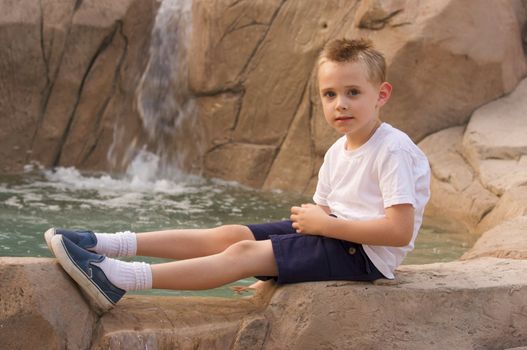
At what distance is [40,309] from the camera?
2846 mm

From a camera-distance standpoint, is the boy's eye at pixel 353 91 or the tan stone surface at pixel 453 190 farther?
the tan stone surface at pixel 453 190

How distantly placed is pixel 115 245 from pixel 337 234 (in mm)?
768

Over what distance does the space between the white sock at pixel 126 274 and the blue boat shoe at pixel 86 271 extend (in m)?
0.02

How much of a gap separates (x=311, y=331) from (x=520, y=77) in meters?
5.05

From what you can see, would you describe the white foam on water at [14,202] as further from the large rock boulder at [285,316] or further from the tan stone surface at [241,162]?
the large rock boulder at [285,316]

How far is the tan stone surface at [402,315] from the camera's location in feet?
10.1

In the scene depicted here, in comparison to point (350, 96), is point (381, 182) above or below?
below

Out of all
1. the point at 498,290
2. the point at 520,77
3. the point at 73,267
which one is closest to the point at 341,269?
the point at 498,290

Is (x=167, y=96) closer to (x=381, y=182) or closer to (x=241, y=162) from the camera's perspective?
(x=241, y=162)

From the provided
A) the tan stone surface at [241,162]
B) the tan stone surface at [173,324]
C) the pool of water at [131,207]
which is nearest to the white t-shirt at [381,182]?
the tan stone surface at [173,324]

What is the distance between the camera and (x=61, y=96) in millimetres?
7988

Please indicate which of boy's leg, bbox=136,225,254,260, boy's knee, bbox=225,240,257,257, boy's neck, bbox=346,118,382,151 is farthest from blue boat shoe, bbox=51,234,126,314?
boy's neck, bbox=346,118,382,151

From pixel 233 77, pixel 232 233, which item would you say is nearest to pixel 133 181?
pixel 233 77

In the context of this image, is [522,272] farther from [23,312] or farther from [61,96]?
[61,96]
